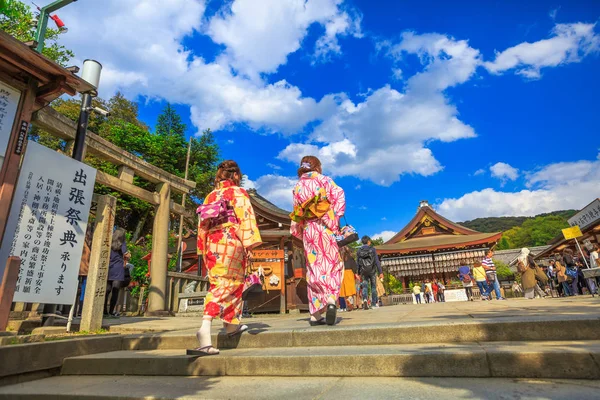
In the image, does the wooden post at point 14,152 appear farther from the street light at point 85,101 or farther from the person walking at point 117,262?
the person walking at point 117,262

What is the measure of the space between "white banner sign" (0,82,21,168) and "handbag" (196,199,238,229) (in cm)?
408

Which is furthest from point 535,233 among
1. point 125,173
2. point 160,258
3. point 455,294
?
point 125,173

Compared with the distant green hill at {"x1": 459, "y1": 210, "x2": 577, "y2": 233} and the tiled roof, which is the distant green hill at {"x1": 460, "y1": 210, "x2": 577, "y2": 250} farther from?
the tiled roof

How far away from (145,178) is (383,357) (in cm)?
881

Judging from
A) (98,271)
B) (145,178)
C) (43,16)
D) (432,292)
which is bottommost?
(432,292)

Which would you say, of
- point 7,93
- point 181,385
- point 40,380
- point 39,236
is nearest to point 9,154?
point 7,93

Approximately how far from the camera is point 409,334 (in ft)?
9.32

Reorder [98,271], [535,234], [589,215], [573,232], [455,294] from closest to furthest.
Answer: [98,271] < [573,232] < [589,215] < [455,294] < [535,234]

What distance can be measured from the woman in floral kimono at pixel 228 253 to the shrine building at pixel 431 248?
773 inches

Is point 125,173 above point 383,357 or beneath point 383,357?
above

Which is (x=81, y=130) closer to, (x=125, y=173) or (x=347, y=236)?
(x=125, y=173)

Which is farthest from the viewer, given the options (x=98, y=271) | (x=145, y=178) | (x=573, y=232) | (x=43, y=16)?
(x=573, y=232)

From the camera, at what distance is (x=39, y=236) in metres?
4.72

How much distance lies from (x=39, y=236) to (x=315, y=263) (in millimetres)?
4045
